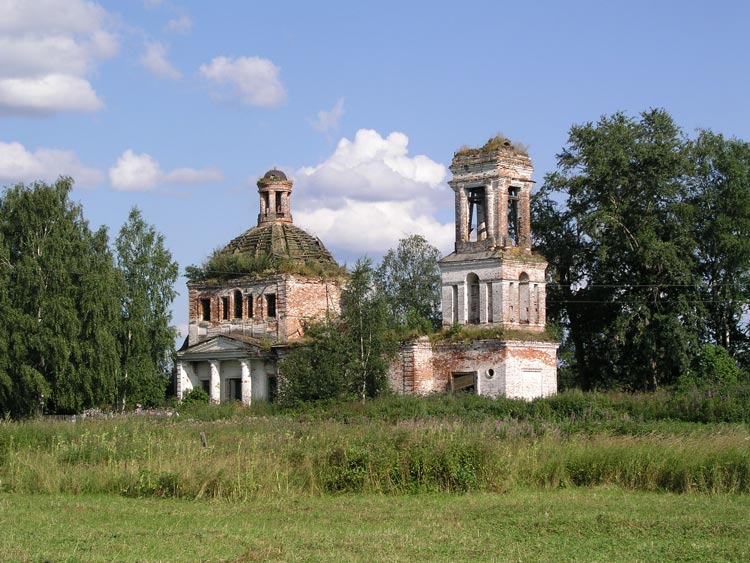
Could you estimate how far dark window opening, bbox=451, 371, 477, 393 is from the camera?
3847 cm

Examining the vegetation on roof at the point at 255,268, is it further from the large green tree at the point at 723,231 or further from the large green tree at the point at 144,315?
the large green tree at the point at 723,231

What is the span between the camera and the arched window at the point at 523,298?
3969 centimetres

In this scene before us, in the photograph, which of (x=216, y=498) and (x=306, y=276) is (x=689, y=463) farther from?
(x=306, y=276)

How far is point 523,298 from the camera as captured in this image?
1576 inches

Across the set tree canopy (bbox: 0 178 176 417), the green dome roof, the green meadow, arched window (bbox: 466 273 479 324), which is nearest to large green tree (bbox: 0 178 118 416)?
tree canopy (bbox: 0 178 176 417)

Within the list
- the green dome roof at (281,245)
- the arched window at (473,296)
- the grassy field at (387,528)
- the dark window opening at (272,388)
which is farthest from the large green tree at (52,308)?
the grassy field at (387,528)

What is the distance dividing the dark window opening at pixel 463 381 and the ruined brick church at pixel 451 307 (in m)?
0.03

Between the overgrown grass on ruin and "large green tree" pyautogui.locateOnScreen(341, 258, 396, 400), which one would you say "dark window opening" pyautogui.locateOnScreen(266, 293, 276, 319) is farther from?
the overgrown grass on ruin

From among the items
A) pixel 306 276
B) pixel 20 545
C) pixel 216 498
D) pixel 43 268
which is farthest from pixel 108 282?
pixel 20 545

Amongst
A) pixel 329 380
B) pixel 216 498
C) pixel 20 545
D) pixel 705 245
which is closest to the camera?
pixel 20 545

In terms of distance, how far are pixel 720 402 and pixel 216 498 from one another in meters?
17.7

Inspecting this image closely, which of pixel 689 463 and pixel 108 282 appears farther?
pixel 108 282

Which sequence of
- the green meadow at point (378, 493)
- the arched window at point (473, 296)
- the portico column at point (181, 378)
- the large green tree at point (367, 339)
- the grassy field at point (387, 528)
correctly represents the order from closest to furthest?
the grassy field at point (387, 528) → the green meadow at point (378, 493) → the large green tree at point (367, 339) → the arched window at point (473, 296) → the portico column at point (181, 378)

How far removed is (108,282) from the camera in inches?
1587
